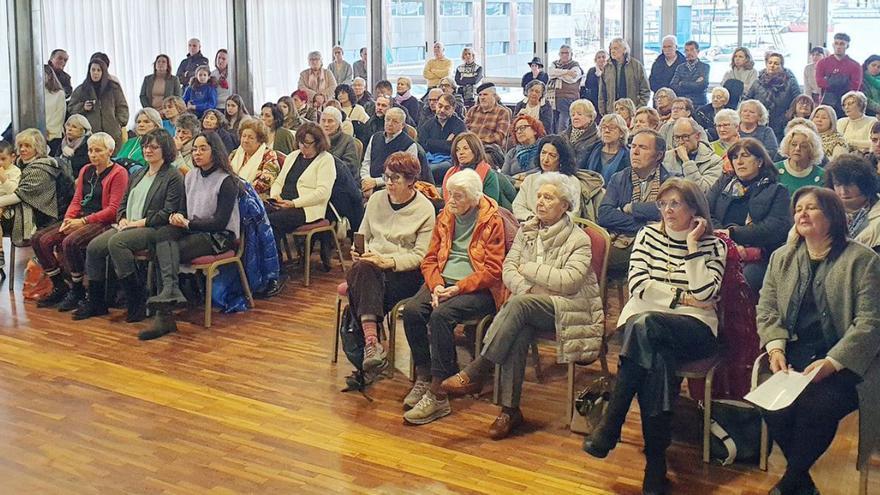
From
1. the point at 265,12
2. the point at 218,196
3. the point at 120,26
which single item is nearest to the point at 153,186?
the point at 218,196

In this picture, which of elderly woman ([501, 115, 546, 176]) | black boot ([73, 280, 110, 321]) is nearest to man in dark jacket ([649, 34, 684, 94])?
elderly woman ([501, 115, 546, 176])

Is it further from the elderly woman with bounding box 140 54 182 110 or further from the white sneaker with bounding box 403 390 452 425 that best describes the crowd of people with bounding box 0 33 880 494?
the elderly woman with bounding box 140 54 182 110

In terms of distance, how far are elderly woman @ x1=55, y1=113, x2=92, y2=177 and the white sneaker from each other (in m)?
3.88

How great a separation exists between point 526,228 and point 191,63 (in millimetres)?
8713

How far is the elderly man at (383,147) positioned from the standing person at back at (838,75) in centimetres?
489

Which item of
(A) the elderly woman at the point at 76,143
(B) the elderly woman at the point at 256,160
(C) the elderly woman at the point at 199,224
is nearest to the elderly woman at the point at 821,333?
(C) the elderly woman at the point at 199,224

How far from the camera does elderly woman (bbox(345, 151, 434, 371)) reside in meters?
5.00

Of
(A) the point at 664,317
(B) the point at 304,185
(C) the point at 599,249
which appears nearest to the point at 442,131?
(B) the point at 304,185

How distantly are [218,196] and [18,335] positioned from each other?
137 cm

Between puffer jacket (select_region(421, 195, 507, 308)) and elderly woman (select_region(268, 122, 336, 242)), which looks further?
elderly woman (select_region(268, 122, 336, 242))

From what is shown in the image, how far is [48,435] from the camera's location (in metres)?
4.54

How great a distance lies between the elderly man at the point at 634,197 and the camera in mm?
5566

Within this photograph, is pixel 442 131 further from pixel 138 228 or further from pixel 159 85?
pixel 159 85

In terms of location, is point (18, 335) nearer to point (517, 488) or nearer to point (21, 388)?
point (21, 388)
